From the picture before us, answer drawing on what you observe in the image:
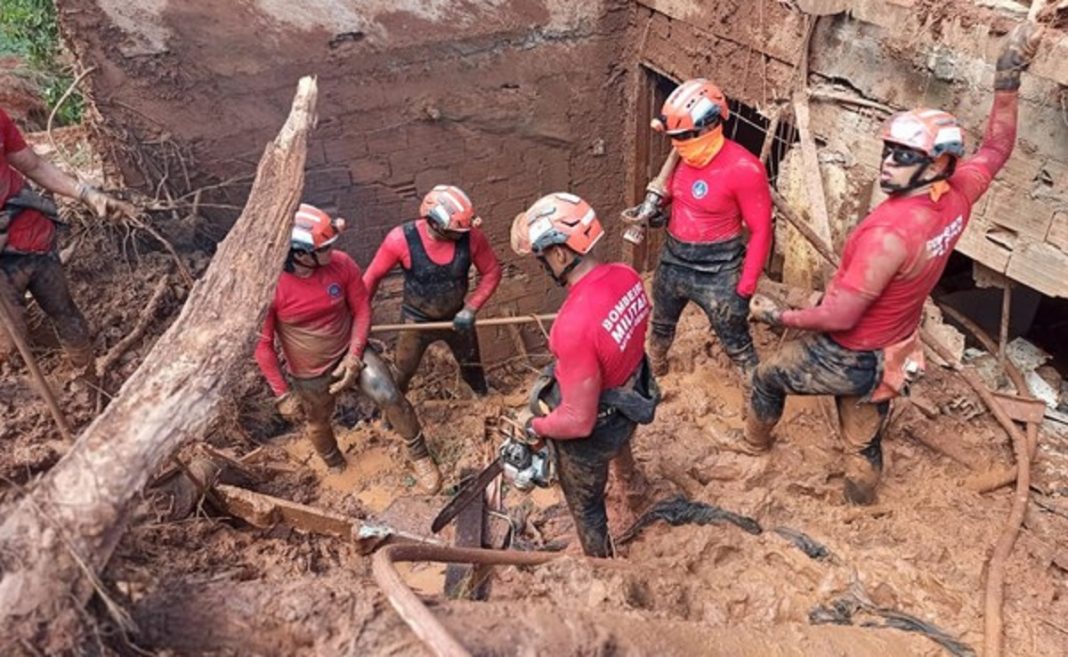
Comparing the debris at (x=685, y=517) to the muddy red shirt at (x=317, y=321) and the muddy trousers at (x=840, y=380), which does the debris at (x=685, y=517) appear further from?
the muddy red shirt at (x=317, y=321)

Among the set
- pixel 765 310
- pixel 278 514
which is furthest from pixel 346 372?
pixel 765 310

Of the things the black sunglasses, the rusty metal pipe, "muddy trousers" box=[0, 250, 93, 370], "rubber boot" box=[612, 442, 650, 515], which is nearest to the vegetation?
"muddy trousers" box=[0, 250, 93, 370]

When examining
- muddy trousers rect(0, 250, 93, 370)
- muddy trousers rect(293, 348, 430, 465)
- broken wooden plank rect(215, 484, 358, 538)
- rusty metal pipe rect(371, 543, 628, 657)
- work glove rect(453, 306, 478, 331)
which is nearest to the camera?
rusty metal pipe rect(371, 543, 628, 657)

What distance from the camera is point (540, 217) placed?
3.66 metres

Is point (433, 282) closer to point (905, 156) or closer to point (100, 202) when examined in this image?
point (100, 202)

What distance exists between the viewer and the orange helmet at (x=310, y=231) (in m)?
4.52

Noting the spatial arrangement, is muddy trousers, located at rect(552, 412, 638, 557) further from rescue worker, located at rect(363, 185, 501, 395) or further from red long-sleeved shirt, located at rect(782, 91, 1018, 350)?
rescue worker, located at rect(363, 185, 501, 395)

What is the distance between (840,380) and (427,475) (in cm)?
291

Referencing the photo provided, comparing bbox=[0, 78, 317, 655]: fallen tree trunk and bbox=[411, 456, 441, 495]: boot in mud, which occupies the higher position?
bbox=[0, 78, 317, 655]: fallen tree trunk

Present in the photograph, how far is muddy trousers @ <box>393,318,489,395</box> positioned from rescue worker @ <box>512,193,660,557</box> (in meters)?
1.78

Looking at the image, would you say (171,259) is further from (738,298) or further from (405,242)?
(738,298)

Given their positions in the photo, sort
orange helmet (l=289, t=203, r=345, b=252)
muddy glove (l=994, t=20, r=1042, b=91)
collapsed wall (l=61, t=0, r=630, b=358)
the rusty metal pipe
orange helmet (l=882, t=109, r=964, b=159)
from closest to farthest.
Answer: the rusty metal pipe < orange helmet (l=882, t=109, r=964, b=159) < muddy glove (l=994, t=20, r=1042, b=91) < orange helmet (l=289, t=203, r=345, b=252) < collapsed wall (l=61, t=0, r=630, b=358)

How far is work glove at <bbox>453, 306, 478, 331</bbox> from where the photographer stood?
217 inches

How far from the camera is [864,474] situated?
445 centimetres
